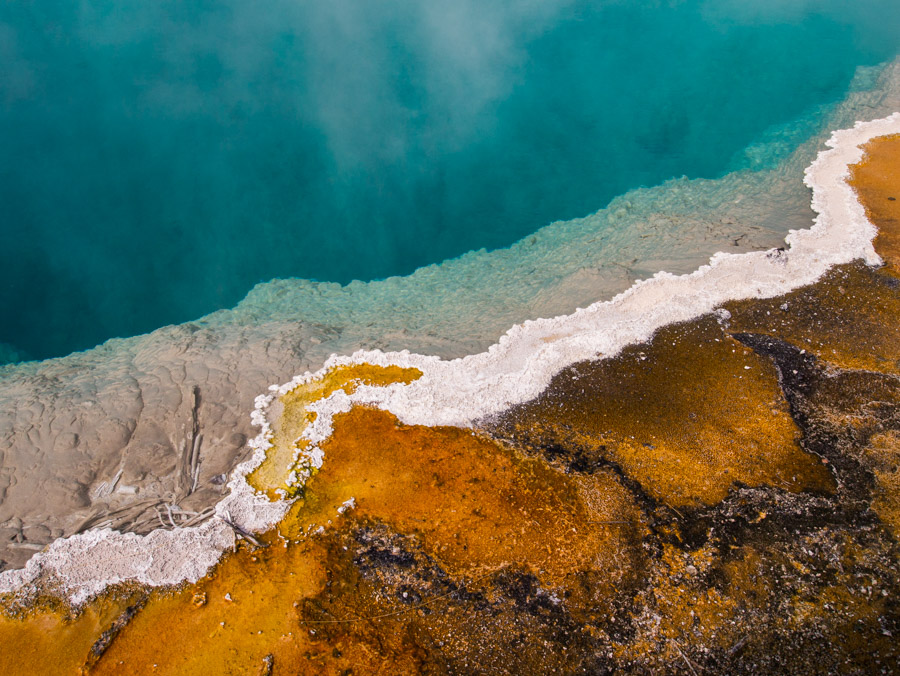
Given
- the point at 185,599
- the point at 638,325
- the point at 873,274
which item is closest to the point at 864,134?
the point at 873,274

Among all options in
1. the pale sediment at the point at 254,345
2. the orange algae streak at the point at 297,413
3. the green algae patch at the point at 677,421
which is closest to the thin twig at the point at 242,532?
the pale sediment at the point at 254,345

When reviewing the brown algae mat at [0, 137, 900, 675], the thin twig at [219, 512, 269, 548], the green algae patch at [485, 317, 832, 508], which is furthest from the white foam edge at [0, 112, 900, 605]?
the green algae patch at [485, 317, 832, 508]

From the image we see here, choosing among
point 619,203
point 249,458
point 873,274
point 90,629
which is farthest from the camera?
point 619,203

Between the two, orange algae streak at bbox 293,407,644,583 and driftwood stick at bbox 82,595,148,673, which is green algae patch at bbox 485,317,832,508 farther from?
driftwood stick at bbox 82,595,148,673

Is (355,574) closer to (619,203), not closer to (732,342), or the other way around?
(732,342)

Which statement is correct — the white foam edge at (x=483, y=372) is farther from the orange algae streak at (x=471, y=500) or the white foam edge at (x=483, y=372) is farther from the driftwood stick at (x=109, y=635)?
the orange algae streak at (x=471, y=500)

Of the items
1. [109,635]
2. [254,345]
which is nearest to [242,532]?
[109,635]
